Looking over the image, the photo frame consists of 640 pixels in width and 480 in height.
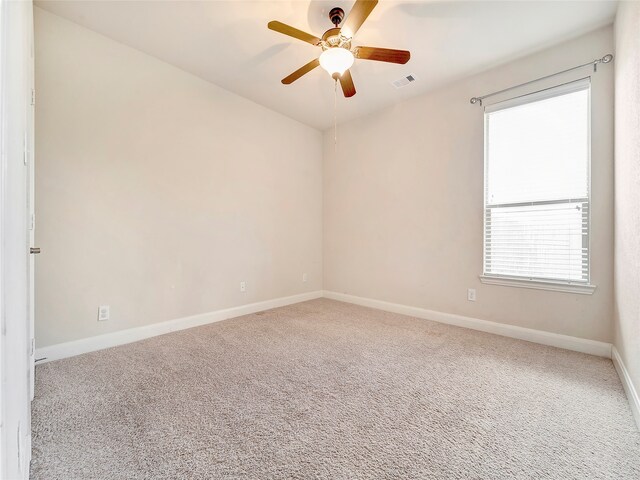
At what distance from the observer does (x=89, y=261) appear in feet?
7.48

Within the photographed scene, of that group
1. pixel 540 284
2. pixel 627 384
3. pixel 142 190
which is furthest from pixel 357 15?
pixel 627 384

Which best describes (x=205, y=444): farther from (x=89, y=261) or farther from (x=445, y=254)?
(x=445, y=254)

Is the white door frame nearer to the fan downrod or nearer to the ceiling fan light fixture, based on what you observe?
the ceiling fan light fixture

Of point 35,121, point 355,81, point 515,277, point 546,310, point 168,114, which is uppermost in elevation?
point 355,81

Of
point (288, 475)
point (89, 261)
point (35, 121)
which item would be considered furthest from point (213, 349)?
point (35, 121)

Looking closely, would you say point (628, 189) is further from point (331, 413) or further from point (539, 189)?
point (331, 413)

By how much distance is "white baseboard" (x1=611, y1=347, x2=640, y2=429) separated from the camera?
1.45 meters

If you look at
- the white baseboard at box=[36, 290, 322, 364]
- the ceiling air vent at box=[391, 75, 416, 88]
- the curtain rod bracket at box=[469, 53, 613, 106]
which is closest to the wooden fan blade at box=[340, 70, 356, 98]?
the ceiling air vent at box=[391, 75, 416, 88]

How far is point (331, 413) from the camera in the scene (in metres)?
1.50

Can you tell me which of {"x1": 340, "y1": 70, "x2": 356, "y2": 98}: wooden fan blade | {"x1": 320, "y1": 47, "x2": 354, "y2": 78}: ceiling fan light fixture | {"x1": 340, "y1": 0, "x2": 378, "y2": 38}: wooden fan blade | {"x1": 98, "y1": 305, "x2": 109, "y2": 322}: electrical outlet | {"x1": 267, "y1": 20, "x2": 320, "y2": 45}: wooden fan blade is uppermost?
{"x1": 340, "y1": 0, "x2": 378, "y2": 38}: wooden fan blade

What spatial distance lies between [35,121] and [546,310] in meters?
4.48

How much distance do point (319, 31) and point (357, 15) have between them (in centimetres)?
66

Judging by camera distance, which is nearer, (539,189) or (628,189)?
(628,189)

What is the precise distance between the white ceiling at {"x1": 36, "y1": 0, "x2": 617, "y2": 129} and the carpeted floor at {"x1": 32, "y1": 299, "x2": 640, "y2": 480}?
2678mm
